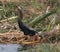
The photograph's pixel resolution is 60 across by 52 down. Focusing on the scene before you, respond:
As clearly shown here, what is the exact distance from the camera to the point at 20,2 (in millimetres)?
10156

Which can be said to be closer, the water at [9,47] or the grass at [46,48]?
the grass at [46,48]

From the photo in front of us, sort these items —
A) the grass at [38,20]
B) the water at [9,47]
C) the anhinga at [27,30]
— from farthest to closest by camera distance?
→ the anhinga at [27,30] < the water at [9,47] < the grass at [38,20]

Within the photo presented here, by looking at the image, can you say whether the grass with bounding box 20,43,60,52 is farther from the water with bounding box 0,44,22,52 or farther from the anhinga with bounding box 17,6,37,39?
the anhinga with bounding box 17,6,37,39

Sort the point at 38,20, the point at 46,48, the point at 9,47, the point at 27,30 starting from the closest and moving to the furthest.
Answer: the point at 46,48, the point at 9,47, the point at 27,30, the point at 38,20

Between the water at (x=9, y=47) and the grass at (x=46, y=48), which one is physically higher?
the grass at (x=46, y=48)

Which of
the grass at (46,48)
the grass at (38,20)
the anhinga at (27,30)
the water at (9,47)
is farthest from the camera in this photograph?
the anhinga at (27,30)

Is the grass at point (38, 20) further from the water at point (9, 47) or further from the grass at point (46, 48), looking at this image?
the water at point (9, 47)

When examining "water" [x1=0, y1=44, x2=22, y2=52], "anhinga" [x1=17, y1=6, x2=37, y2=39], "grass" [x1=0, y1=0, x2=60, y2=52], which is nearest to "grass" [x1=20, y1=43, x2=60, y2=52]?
"grass" [x1=0, y1=0, x2=60, y2=52]

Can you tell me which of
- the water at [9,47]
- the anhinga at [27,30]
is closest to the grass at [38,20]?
the water at [9,47]

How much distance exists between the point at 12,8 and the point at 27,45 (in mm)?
2311

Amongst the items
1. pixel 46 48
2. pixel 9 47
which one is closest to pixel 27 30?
pixel 9 47

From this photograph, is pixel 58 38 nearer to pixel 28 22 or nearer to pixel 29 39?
pixel 29 39

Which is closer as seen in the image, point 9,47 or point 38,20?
point 9,47

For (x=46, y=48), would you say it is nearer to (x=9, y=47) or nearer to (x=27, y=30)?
(x=9, y=47)
